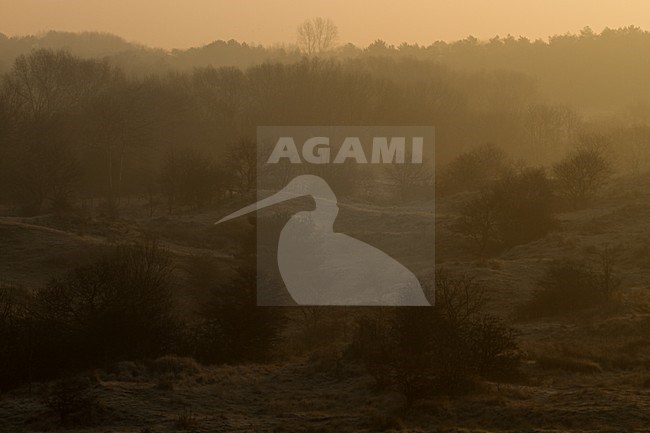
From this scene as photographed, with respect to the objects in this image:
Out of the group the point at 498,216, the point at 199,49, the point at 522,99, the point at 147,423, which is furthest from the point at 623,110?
the point at 147,423

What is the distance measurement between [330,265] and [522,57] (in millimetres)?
91377

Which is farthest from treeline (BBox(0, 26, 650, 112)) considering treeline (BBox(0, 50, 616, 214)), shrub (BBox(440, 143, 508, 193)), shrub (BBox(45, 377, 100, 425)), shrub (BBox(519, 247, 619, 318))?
shrub (BBox(45, 377, 100, 425))

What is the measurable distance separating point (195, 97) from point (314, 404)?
72.5m

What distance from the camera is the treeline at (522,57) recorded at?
11162 centimetres

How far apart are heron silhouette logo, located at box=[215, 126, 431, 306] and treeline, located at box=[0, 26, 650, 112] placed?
54.0m

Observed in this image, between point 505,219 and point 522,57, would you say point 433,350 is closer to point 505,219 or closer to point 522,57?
point 505,219

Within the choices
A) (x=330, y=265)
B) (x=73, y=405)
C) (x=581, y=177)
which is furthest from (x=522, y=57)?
(x=73, y=405)

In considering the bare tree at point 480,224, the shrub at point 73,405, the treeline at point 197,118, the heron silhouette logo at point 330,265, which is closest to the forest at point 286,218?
the shrub at point 73,405

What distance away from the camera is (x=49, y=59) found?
8075 cm

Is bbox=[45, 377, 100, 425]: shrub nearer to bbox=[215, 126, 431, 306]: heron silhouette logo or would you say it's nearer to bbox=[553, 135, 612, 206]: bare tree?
bbox=[215, 126, 431, 306]: heron silhouette logo

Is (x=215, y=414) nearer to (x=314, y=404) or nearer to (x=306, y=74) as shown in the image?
(x=314, y=404)

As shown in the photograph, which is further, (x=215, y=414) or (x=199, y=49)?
(x=199, y=49)

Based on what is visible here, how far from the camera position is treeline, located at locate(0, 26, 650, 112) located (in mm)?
111625

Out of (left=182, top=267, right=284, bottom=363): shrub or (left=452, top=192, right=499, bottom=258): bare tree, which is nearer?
(left=182, top=267, right=284, bottom=363): shrub
